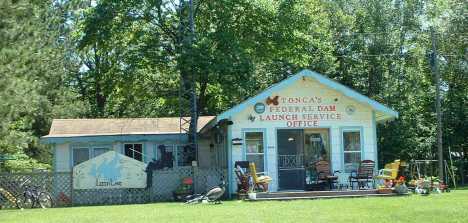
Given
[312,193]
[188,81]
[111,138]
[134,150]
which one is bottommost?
[312,193]

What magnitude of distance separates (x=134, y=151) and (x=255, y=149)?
6420 mm

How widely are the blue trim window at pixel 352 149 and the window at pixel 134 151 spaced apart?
27.9ft

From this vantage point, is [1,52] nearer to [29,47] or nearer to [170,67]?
[29,47]

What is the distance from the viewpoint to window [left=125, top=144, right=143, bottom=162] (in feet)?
79.9

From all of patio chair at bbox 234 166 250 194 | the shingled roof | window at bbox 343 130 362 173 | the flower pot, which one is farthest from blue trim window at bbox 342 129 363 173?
the shingled roof

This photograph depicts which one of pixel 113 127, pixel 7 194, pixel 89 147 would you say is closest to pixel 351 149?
pixel 113 127

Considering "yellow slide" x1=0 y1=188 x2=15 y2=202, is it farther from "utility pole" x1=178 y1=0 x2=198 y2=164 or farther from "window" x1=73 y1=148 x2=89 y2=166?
"utility pole" x1=178 y1=0 x2=198 y2=164

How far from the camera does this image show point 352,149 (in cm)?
2020

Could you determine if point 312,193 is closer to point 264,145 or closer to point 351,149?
point 264,145

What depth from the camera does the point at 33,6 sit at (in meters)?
15.2

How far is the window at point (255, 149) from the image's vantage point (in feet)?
65.3

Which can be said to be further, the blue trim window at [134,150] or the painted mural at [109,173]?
the blue trim window at [134,150]

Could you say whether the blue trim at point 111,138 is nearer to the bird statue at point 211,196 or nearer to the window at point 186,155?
the window at point 186,155

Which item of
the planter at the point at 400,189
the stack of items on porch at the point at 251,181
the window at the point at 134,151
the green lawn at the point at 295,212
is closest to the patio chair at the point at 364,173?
the planter at the point at 400,189
